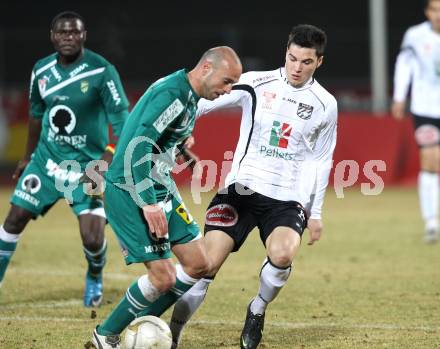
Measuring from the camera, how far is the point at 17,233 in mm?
7727

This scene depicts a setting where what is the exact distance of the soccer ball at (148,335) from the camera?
577cm

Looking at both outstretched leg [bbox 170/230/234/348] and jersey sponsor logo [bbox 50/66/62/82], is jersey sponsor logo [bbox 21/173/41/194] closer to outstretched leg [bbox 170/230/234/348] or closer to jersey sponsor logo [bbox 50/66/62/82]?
jersey sponsor logo [bbox 50/66/62/82]

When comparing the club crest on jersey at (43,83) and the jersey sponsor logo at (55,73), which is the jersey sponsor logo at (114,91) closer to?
the jersey sponsor logo at (55,73)

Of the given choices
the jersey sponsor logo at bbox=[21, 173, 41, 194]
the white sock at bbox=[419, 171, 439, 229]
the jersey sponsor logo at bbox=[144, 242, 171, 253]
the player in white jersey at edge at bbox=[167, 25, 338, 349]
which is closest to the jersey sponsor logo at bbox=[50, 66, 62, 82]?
the jersey sponsor logo at bbox=[21, 173, 41, 194]

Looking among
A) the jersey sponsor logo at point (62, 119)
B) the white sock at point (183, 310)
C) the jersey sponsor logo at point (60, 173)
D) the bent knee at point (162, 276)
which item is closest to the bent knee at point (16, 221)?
the jersey sponsor logo at point (60, 173)

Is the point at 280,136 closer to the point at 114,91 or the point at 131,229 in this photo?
the point at 131,229

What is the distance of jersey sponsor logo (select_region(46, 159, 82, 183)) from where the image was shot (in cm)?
782

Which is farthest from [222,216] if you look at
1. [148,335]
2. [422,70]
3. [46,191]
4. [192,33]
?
[192,33]

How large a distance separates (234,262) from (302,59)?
403 centimetres

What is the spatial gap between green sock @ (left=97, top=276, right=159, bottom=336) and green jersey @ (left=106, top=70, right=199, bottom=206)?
0.58m

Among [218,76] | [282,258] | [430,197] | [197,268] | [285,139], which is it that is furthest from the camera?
[430,197]

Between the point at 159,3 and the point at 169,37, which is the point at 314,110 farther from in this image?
the point at 159,3

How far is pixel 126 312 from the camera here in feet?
19.3

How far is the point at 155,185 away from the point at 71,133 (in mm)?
2145
